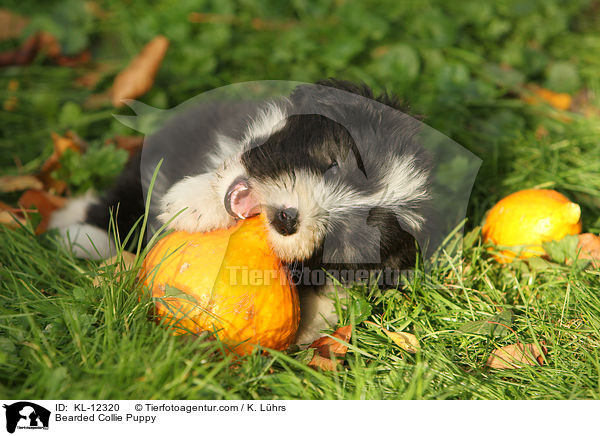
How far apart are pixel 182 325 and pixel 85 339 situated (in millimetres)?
316

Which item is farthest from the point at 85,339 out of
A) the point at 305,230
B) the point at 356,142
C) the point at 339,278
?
the point at 356,142

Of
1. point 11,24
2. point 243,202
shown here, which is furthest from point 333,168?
point 11,24

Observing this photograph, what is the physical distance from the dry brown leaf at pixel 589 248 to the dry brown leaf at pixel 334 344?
1144 millimetres

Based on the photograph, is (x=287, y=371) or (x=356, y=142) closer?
(x=287, y=371)

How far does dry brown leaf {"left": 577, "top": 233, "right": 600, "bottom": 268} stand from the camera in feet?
7.51

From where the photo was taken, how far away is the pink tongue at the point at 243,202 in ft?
6.15

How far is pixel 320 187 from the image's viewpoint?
1815 millimetres

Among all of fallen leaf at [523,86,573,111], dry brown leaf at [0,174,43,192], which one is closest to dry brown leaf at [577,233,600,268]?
fallen leaf at [523,86,573,111]

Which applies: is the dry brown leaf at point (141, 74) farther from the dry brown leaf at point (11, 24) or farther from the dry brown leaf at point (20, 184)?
the dry brown leaf at point (11, 24)

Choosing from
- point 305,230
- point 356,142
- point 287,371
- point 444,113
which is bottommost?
point 287,371
